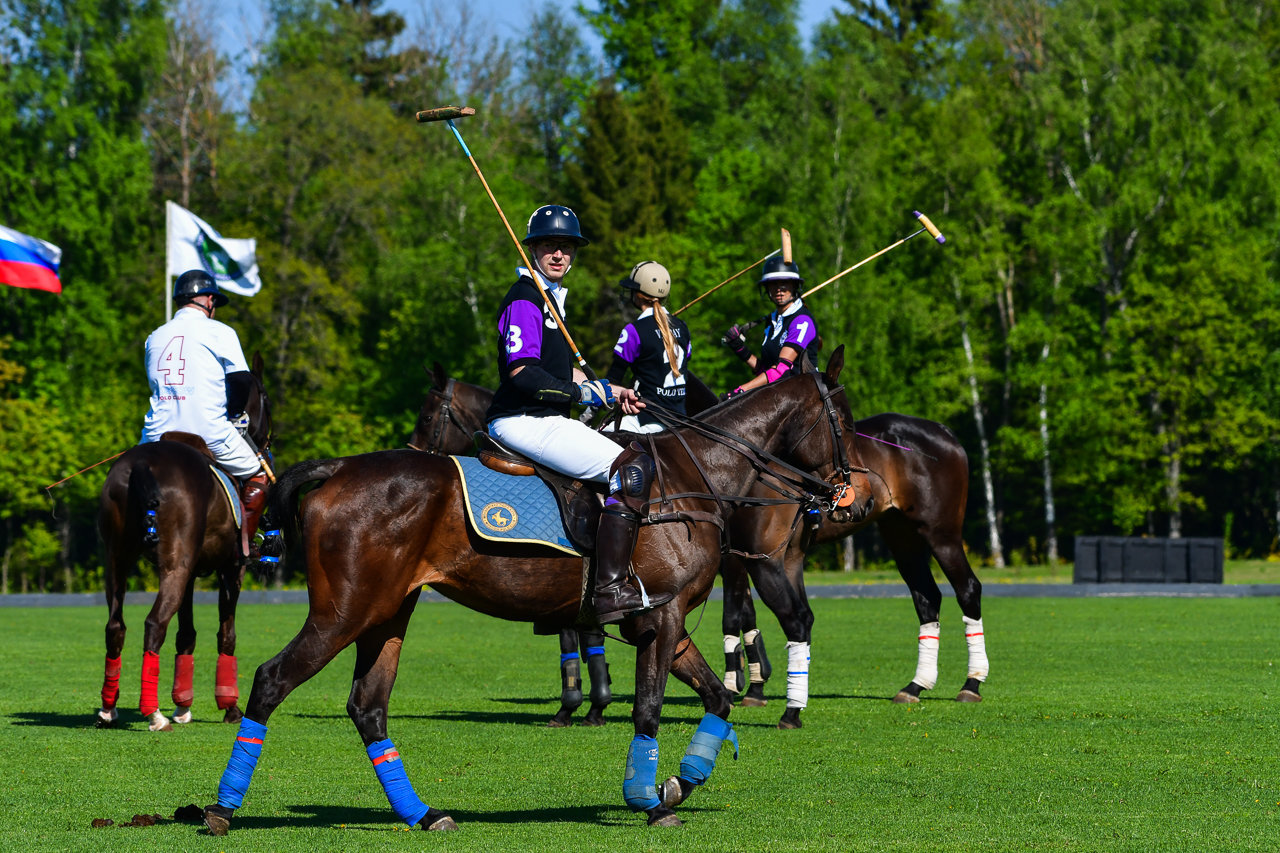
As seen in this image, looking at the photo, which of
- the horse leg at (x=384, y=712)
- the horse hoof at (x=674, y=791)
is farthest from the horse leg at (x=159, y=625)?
the horse hoof at (x=674, y=791)

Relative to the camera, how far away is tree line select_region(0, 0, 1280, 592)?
43594 mm

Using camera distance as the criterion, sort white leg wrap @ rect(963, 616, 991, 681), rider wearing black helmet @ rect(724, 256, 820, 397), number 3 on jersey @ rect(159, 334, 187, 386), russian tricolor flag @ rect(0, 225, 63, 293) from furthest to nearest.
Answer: russian tricolor flag @ rect(0, 225, 63, 293) < white leg wrap @ rect(963, 616, 991, 681) < rider wearing black helmet @ rect(724, 256, 820, 397) < number 3 on jersey @ rect(159, 334, 187, 386)

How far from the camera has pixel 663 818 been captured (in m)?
7.27

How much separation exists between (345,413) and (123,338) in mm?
7656

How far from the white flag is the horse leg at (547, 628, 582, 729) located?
19.1 m

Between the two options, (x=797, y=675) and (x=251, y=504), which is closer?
(x=797, y=675)

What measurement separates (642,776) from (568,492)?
1.38 metres

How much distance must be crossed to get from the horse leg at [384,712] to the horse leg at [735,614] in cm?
453

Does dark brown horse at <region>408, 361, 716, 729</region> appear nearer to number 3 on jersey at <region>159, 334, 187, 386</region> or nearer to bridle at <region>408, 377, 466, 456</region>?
bridle at <region>408, 377, 466, 456</region>

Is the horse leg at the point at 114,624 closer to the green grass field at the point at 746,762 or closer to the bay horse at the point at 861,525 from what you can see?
the green grass field at the point at 746,762

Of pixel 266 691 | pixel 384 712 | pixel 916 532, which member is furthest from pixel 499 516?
pixel 916 532

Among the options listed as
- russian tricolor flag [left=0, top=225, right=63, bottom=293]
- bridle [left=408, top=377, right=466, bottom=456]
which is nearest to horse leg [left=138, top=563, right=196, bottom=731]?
bridle [left=408, top=377, right=466, bottom=456]

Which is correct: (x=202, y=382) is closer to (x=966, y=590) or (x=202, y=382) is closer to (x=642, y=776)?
(x=642, y=776)

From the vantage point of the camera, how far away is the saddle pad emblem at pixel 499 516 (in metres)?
7.40
